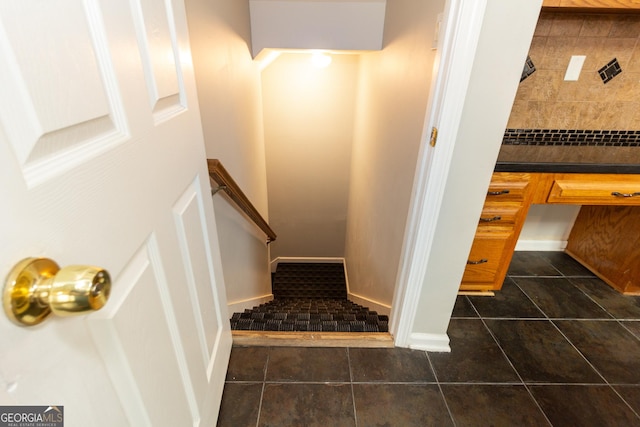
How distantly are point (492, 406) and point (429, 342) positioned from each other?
326 mm

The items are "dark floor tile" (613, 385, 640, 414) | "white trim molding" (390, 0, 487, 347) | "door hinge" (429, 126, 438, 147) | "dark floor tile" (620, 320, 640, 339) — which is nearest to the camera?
"white trim molding" (390, 0, 487, 347)

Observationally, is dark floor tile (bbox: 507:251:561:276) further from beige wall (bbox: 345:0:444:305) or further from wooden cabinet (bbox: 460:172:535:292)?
beige wall (bbox: 345:0:444:305)

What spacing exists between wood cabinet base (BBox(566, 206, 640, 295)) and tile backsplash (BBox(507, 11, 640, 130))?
58 centimetres

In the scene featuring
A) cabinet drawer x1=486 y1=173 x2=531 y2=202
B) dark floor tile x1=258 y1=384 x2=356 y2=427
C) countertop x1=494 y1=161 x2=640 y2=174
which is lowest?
dark floor tile x1=258 y1=384 x2=356 y2=427

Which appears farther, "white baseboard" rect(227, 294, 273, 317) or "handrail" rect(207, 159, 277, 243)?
"white baseboard" rect(227, 294, 273, 317)

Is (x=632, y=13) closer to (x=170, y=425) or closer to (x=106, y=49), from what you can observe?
(x=106, y=49)

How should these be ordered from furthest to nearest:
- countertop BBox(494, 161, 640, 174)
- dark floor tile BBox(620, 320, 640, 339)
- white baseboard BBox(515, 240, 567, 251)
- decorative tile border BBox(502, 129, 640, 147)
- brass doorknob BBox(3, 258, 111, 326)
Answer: white baseboard BBox(515, 240, 567, 251) < decorative tile border BBox(502, 129, 640, 147) < dark floor tile BBox(620, 320, 640, 339) < countertop BBox(494, 161, 640, 174) < brass doorknob BBox(3, 258, 111, 326)

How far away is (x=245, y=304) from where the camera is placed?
7.27ft

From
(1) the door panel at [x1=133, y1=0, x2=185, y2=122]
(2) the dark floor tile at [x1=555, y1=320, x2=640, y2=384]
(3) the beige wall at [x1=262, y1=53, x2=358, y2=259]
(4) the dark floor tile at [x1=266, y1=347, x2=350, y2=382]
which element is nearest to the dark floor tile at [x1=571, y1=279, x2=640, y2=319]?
(2) the dark floor tile at [x1=555, y1=320, x2=640, y2=384]

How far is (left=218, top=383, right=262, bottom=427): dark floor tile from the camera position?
3.76ft

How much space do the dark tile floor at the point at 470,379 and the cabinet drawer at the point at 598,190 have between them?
0.67m

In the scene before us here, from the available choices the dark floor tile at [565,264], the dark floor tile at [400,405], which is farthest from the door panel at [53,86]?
the dark floor tile at [565,264]

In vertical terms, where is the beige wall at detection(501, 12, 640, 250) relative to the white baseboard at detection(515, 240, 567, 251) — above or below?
above

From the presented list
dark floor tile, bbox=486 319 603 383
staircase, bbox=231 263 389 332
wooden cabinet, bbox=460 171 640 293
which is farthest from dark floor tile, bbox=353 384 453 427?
wooden cabinet, bbox=460 171 640 293
